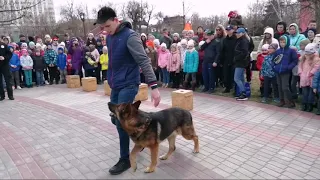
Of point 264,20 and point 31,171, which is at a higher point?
point 264,20

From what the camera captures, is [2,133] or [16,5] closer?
[2,133]

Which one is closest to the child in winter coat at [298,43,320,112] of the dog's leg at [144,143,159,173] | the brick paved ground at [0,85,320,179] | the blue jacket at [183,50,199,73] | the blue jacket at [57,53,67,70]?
the brick paved ground at [0,85,320,179]

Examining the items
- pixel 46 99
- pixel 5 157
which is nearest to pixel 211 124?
pixel 5 157

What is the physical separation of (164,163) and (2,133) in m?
3.90

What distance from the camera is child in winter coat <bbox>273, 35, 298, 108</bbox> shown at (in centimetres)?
715

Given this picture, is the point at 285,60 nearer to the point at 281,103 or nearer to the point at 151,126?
the point at 281,103

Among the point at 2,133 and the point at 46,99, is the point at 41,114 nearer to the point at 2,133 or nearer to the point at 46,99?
the point at 2,133

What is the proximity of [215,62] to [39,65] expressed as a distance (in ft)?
26.3

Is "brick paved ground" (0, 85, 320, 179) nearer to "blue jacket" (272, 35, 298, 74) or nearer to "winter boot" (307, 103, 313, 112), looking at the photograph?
"winter boot" (307, 103, 313, 112)

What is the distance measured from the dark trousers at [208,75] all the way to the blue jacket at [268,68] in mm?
1850

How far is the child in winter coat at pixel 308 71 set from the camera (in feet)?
22.1

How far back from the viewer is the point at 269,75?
7766 mm

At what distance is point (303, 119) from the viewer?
6.38 meters

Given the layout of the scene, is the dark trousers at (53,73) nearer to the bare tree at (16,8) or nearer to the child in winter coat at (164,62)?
the bare tree at (16,8)
